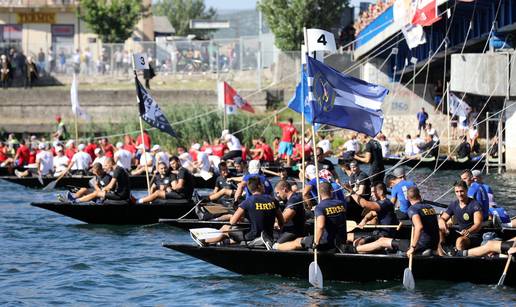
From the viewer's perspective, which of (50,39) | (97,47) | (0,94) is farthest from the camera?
(50,39)

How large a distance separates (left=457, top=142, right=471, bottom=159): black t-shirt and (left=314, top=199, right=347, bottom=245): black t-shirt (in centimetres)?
2089

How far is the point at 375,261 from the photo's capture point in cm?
1731

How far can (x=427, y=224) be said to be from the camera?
1683 cm

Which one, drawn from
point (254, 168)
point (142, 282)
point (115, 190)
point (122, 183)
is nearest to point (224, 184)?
point (122, 183)

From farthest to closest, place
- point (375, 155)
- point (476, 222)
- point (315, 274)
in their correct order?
point (375, 155) → point (476, 222) → point (315, 274)

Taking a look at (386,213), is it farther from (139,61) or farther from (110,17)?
(110,17)

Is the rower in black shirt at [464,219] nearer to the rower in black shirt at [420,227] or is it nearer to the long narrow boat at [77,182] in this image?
the rower in black shirt at [420,227]

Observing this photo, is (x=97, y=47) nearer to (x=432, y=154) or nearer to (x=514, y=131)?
(x=432, y=154)

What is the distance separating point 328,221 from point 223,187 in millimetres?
7565

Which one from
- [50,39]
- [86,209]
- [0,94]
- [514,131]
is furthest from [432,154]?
[50,39]

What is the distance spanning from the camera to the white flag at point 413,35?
116 ft

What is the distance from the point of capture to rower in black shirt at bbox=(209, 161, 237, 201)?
24.0 meters

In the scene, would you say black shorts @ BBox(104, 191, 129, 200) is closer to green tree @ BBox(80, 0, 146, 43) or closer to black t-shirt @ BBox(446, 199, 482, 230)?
black t-shirt @ BBox(446, 199, 482, 230)

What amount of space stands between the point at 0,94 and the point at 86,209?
28929 mm
